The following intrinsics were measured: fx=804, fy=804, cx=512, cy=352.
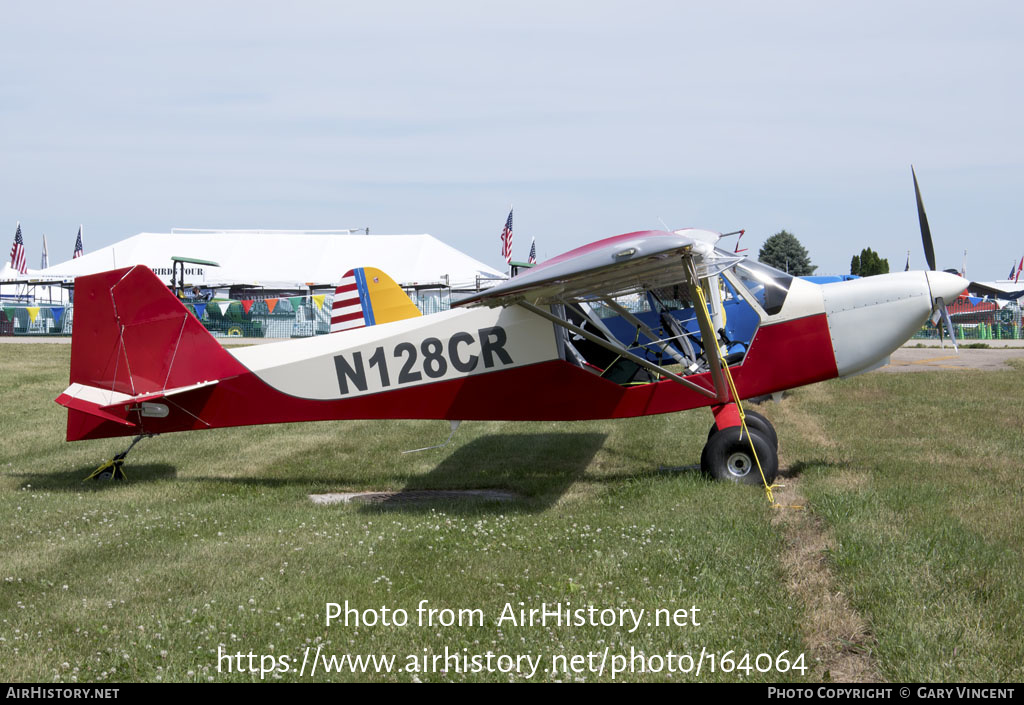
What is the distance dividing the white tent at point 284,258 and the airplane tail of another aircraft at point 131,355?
3665cm

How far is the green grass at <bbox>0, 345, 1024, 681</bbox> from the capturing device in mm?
4398

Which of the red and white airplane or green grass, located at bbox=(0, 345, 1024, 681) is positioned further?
the red and white airplane

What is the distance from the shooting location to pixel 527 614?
16.0 ft

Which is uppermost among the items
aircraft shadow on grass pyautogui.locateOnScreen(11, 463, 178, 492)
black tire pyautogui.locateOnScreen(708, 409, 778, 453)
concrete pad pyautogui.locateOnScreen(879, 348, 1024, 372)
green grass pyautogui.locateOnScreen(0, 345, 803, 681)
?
concrete pad pyautogui.locateOnScreen(879, 348, 1024, 372)

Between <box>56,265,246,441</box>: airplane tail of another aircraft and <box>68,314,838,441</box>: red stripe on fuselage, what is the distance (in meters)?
0.10

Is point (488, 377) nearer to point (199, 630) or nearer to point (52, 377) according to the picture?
point (199, 630)

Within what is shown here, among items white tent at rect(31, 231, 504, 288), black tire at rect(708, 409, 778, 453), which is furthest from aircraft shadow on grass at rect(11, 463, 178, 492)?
white tent at rect(31, 231, 504, 288)

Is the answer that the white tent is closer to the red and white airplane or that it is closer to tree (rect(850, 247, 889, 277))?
tree (rect(850, 247, 889, 277))

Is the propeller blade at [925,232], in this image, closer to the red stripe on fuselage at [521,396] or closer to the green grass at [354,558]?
the red stripe on fuselage at [521,396]

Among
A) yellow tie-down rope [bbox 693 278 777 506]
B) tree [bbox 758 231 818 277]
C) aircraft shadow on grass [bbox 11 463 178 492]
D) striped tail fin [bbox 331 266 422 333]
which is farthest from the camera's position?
tree [bbox 758 231 818 277]

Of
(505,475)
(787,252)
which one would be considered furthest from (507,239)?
(505,475)

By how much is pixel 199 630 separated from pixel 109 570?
1680mm

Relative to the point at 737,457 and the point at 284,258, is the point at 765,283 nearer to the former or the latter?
the point at 737,457

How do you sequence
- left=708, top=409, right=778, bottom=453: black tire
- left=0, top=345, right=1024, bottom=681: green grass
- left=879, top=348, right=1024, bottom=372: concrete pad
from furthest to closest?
left=879, top=348, right=1024, bottom=372: concrete pad, left=708, top=409, right=778, bottom=453: black tire, left=0, top=345, right=1024, bottom=681: green grass
